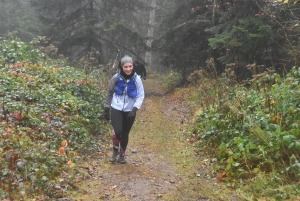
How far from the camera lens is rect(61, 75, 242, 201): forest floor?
4.54 metres

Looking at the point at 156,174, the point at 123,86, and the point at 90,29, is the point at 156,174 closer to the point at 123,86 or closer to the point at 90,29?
the point at 123,86

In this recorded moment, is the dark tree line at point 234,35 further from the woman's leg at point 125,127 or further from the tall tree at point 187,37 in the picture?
the woman's leg at point 125,127

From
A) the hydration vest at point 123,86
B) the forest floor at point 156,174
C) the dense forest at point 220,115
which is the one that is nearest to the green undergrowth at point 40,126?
the dense forest at point 220,115

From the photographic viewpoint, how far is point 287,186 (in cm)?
412

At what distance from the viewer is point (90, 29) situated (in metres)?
16.9

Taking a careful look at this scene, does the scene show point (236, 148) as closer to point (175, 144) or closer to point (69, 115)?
point (175, 144)

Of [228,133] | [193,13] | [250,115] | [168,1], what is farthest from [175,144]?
[168,1]

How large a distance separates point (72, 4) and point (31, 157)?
1579 centimetres

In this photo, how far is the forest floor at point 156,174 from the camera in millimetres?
4535

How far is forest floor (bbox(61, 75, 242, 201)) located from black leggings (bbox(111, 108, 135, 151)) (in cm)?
55

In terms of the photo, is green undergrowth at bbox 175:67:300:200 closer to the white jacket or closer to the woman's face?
the white jacket

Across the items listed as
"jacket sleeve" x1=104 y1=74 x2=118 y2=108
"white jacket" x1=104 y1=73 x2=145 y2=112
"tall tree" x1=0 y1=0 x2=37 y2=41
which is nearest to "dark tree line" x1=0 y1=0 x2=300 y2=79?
"white jacket" x1=104 y1=73 x2=145 y2=112

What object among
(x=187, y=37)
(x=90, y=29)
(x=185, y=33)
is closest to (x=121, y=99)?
(x=185, y=33)

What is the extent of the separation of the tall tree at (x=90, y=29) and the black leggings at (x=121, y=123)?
1105cm
